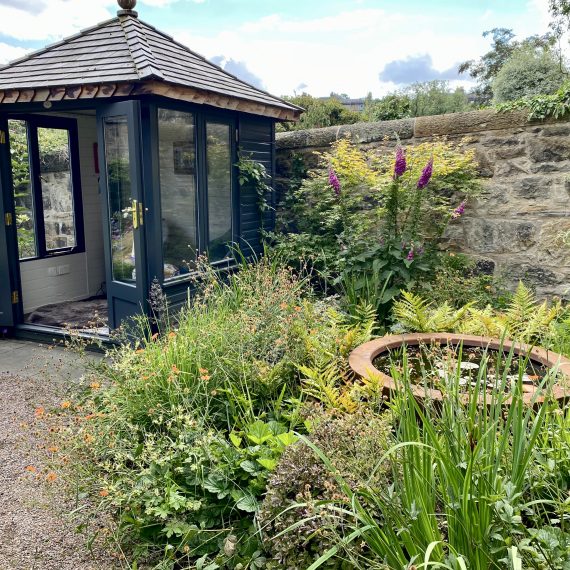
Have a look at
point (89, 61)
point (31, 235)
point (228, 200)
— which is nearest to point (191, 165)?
point (228, 200)

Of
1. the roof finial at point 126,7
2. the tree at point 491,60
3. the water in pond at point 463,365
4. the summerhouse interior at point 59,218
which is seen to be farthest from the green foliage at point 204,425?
the tree at point 491,60

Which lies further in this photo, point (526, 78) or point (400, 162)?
point (526, 78)

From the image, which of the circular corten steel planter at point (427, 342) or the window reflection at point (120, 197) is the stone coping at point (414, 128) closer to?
the circular corten steel planter at point (427, 342)

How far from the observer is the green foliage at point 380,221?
473 cm

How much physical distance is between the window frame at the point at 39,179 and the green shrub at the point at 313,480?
202 inches

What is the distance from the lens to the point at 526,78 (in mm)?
8133

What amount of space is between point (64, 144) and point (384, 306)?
463cm

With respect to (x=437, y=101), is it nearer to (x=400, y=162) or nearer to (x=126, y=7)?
(x=126, y=7)

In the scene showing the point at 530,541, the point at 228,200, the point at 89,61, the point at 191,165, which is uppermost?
the point at 89,61

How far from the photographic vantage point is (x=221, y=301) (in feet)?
12.5

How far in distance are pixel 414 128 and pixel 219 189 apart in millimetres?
2215

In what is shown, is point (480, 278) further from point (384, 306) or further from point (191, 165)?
point (191, 165)

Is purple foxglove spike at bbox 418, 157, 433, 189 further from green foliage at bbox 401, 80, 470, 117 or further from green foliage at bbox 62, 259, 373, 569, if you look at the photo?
green foliage at bbox 401, 80, 470, 117

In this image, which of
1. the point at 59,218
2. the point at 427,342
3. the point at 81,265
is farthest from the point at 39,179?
the point at 427,342
